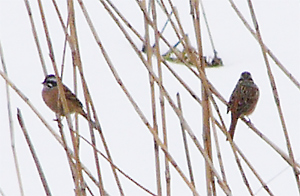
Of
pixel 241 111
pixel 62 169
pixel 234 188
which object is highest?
pixel 62 169

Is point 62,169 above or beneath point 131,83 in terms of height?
beneath

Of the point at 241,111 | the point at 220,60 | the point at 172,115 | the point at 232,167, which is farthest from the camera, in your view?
the point at 220,60

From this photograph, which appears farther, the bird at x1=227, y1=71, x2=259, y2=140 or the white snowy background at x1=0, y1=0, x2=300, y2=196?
the white snowy background at x1=0, y1=0, x2=300, y2=196

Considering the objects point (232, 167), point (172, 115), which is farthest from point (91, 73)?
point (232, 167)

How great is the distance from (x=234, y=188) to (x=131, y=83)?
4.74 feet

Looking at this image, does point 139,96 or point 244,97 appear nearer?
point 244,97

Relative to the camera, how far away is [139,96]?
536cm

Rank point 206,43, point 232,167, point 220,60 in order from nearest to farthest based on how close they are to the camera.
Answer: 1. point 232,167
2. point 220,60
3. point 206,43

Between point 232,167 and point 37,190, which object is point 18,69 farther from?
point 232,167

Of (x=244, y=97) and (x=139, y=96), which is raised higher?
(x=139, y=96)

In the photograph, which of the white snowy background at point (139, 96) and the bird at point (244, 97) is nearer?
the bird at point (244, 97)

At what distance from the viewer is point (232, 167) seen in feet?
15.3

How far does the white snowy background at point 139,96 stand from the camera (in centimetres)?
454

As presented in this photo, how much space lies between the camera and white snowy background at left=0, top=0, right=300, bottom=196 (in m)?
4.54
